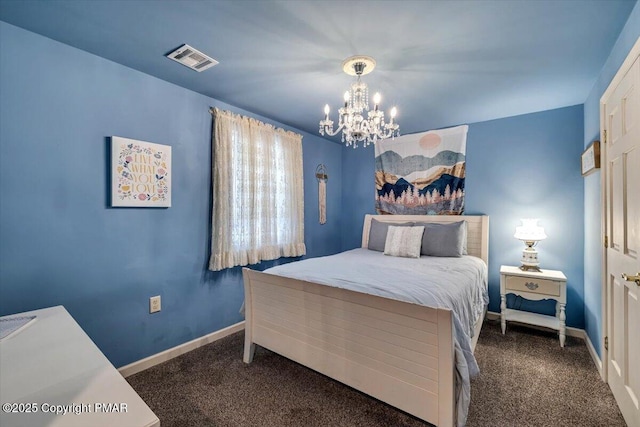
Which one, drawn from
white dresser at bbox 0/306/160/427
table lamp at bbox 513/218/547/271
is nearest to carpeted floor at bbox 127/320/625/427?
table lamp at bbox 513/218/547/271

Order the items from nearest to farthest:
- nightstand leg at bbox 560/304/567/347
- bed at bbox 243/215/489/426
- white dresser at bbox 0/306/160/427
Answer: white dresser at bbox 0/306/160/427 → bed at bbox 243/215/489/426 → nightstand leg at bbox 560/304/567/347

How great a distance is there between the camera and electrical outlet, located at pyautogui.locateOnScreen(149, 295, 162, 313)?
221 centimetres

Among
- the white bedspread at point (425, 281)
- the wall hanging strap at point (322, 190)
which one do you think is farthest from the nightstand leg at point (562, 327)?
the wall hanging strap at point (322, 190)

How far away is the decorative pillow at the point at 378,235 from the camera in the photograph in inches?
132

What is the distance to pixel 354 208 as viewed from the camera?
4.27m

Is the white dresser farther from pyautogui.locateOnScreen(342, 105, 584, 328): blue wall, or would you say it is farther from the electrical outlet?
pyautogui.locateOnScreen(342, 105, 584, 328): blue wall

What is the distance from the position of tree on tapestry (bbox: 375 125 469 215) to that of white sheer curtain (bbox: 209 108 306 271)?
122 centimetres

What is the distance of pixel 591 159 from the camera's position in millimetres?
2205

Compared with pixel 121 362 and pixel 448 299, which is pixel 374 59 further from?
pixel 121 362

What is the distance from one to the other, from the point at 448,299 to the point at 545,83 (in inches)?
78.7

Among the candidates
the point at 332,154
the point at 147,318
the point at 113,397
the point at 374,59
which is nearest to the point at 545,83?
the point at 374,59

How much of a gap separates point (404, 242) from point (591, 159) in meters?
1.63

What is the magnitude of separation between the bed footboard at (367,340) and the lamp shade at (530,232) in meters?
2.02

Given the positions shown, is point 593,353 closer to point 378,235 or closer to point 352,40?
point 378,235
